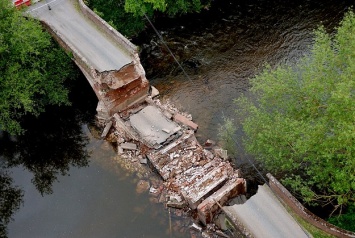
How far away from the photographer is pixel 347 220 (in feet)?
66.2

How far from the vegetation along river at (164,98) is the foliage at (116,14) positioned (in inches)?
59.2

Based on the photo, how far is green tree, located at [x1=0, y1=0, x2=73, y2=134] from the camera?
81.0 ft

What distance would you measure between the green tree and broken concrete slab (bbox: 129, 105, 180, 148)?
5737 millimetres

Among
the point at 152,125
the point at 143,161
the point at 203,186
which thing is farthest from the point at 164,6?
the point at 203,186

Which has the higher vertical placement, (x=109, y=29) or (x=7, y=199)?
(x=109, y=29)

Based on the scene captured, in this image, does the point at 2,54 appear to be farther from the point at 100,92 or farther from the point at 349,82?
the point at 349,82

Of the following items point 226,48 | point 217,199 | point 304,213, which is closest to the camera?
point 304,213

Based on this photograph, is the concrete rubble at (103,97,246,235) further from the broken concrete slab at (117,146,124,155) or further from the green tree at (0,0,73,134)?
the green tree at (0,0,73,134)

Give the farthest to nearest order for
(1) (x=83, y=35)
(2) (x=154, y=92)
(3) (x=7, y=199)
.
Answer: (2) (x=154, y=92), (1) (x=83, y=35), (3) (x=7, y=199)

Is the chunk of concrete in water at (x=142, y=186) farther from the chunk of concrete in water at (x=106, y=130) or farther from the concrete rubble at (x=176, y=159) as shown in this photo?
the chunk of concrete in water at (x=106, y=130)

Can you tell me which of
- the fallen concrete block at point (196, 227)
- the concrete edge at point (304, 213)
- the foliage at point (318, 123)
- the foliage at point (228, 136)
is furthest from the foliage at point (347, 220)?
the foliage at point (228, 136)

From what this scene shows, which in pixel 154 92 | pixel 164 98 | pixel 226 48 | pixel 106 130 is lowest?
pixel 164 98

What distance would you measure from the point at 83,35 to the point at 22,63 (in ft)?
14.5

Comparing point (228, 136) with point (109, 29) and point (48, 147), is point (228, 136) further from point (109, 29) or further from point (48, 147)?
point (48, 147)
